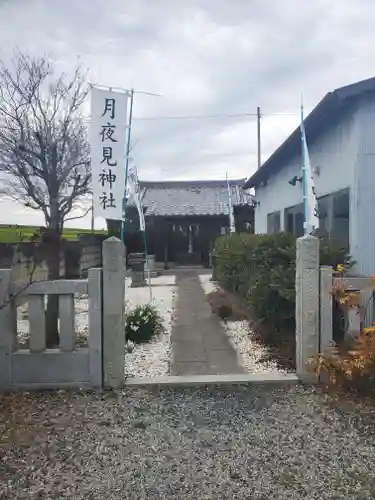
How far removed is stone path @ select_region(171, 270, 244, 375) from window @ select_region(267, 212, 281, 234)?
3.73 metres

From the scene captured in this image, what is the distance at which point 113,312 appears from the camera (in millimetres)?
4160

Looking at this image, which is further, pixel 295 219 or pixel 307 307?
pixel 295 219

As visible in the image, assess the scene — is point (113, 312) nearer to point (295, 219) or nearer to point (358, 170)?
point (358, 170)

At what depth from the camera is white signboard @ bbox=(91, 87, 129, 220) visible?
554cm

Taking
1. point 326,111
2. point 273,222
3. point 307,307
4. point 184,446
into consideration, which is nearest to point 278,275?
point 307,307

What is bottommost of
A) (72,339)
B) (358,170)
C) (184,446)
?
(184,446)

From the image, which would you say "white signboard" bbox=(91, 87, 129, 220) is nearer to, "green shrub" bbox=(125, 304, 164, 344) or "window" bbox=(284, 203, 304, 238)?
"green shrub" bbox=(125, 304, 164, 344)

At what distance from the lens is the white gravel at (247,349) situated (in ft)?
16.5

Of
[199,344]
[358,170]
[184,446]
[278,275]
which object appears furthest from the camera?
[199,344]

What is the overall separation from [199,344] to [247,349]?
79cm

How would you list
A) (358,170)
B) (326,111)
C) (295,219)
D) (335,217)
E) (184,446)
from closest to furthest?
(184,446)
(358,170)
(326,111)
(335,217)
(295,219)

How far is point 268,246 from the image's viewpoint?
6.07 m

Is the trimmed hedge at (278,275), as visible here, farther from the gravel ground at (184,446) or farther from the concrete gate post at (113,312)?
the concrete gate post at (113,312)

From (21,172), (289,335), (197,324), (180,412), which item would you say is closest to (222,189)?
(21,172)
